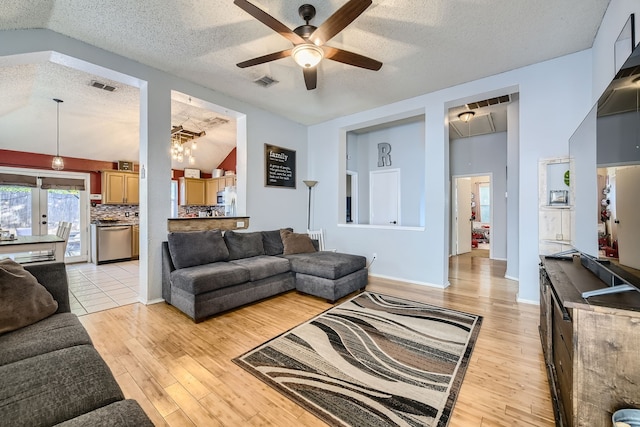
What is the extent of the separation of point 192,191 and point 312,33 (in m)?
6.41

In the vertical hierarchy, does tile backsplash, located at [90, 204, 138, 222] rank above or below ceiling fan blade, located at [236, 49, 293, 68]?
below

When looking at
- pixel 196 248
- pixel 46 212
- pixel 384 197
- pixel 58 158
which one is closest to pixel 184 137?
pixel 58 158

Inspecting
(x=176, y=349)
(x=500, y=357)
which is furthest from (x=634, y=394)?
(x=176, y=349)

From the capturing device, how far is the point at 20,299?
165 centimetres

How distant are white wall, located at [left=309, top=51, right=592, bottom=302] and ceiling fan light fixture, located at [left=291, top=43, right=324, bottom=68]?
2.46 meters

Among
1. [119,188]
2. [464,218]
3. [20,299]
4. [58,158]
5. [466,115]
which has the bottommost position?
[20,299]

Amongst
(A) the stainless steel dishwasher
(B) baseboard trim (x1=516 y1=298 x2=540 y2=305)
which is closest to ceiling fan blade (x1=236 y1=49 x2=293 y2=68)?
(B) baseboard trim (x1=516 y1=298 x2=540 y2=305)

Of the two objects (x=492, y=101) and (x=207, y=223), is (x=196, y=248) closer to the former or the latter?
(x=207, y=223)

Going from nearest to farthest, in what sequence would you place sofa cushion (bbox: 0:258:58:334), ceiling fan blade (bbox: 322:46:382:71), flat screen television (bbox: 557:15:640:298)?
flat screen television (bbox: 557:15:640:298), sofa cushion (bbox: 0:258:58:334), ceiling fan blade (bbox: 322:46:382:71)

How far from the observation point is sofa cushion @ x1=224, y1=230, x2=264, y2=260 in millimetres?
3796

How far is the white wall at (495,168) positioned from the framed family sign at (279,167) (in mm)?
4351

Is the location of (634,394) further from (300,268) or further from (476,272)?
(476,272)

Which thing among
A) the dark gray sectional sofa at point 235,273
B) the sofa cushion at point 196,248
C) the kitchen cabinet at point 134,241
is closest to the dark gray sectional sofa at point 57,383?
the dark gray sectional sofa at point 235,273

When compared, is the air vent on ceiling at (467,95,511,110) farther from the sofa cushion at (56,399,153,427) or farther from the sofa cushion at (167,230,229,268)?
the sofa cushion at (56,399,153,427)
